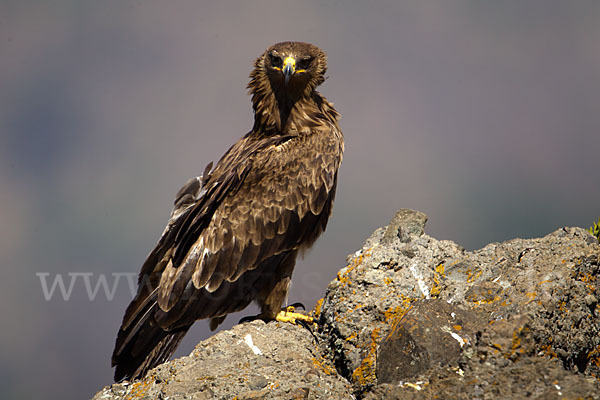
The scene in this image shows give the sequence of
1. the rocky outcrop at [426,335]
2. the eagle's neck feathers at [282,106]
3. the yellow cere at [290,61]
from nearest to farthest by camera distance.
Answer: the rocky outcrop at [426,335], the yellow cere at [290,61], the eagle's neck feathers at [282,106]

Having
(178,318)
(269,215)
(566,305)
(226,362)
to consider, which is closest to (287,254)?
(269,215)

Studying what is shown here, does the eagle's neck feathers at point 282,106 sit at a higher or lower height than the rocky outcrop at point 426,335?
higher

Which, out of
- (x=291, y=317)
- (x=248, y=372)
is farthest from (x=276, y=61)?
(x=248, y=372)

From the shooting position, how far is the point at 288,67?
710 centimetres

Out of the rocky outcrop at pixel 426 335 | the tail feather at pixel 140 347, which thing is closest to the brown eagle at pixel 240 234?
the tail feather at pixel 140 347

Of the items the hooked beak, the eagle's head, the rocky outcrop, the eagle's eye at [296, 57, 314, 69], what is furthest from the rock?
the eagle's eye at [296, 57, 314, 69]

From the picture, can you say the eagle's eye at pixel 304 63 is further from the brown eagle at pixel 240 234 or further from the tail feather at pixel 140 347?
the tail feather at pixel 140 347

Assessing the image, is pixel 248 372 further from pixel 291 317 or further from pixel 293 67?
pixel 293 67

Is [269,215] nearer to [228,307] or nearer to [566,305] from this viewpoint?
[228,307]

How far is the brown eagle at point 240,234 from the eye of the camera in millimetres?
6539

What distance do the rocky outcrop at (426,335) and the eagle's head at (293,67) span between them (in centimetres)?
227

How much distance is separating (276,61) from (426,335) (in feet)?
13.9

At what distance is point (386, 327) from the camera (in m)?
5.50

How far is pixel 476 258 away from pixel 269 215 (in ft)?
7.86
